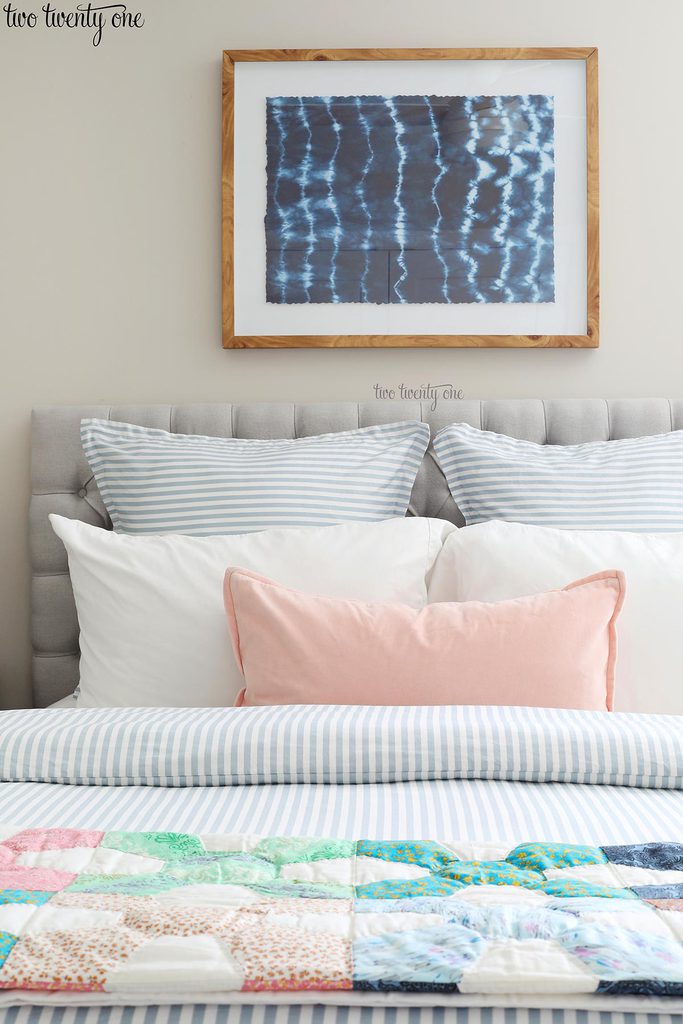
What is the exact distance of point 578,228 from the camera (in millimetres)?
2023

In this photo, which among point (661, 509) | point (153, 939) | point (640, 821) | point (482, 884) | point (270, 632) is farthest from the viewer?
point (661, 509)

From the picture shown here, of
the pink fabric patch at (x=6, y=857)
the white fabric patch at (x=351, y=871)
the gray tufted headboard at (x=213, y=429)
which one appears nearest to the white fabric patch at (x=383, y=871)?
the white fabric patch at (x=351, y=871)

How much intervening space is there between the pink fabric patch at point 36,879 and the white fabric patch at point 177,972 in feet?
0.53

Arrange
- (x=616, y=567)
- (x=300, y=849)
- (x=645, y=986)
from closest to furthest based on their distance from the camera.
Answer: (x=645, y=986) < (x=300, y=849) < (x=616, y=567)

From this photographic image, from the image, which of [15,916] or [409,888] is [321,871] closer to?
[409,888]

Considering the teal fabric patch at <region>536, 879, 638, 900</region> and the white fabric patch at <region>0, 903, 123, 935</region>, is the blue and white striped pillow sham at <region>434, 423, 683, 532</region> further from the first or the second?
the white fabric patch at <region>0, 903, 123, 935</region>

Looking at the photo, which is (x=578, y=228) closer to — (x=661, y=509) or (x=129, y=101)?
(x=661, y=509)

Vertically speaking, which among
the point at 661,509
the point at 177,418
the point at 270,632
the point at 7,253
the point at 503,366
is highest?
the point at 7,253

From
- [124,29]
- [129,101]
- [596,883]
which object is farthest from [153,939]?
[124,29]

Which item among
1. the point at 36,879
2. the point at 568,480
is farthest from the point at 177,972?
the point at 568,480

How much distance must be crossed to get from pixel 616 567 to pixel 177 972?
1060 mm

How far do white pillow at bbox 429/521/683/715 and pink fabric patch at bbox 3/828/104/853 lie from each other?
829mm

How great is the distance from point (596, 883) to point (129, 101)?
1.96m

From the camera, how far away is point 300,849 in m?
0.88
